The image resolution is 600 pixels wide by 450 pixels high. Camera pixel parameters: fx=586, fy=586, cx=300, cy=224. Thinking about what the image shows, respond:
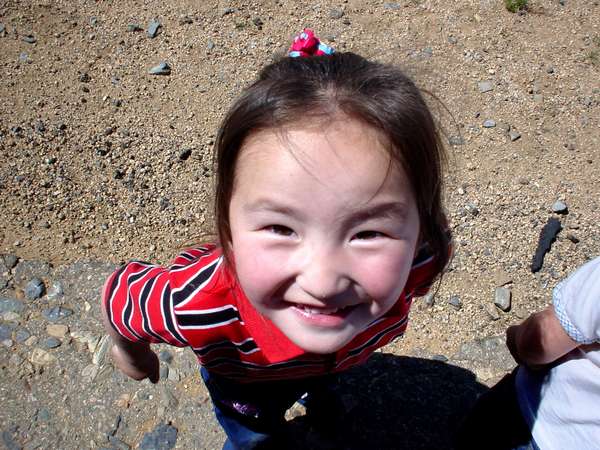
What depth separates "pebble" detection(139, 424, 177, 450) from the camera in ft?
6.78

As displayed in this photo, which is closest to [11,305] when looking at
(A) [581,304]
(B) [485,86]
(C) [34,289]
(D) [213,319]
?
(C) [34,289]

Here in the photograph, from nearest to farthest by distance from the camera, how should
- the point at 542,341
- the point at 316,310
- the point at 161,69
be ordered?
the point at 316,310, the point at 542,341, the point at 161,69

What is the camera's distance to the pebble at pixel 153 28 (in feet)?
11.0

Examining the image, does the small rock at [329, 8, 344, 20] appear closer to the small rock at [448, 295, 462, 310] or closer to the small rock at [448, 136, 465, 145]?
the small rock at [448, 136, 465, 145]

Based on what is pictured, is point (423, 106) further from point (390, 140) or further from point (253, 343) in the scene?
point (253, 343)

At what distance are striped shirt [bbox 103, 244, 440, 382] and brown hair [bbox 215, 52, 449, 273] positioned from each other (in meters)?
0.12

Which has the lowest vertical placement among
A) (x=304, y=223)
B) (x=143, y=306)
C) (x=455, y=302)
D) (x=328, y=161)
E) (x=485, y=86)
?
(x=455, y=302)

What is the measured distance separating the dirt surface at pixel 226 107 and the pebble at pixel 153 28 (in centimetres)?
3

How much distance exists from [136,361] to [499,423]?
3.64 ft

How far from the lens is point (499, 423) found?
1.80m

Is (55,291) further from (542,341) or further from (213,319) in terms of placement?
(542,341)

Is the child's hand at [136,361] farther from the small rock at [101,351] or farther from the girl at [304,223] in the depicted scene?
the small rock at [101,351]

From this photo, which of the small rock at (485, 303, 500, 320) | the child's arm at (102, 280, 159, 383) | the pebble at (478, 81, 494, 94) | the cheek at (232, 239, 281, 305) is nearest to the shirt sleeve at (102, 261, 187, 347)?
the child's arm at (102, 280, 159, 383)

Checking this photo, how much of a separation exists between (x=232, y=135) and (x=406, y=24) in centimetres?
273
